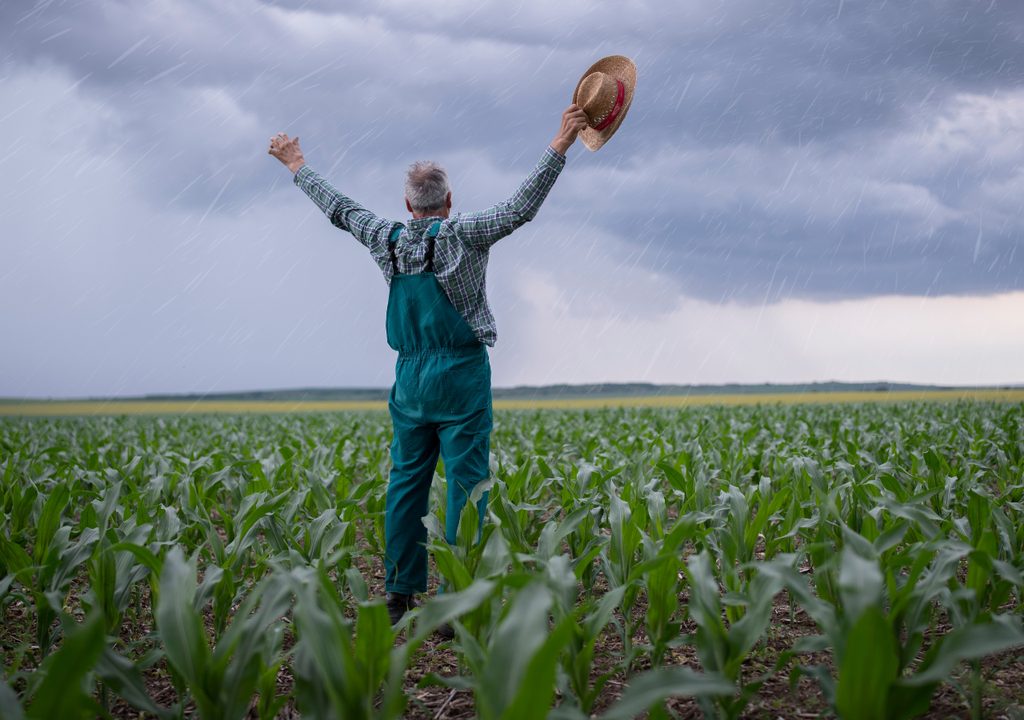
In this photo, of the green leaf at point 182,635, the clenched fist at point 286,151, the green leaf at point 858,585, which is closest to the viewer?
the green leaf at point 858,585

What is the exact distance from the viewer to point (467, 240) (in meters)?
3.40

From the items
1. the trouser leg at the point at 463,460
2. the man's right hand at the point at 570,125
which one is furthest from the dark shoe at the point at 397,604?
the man's right hand at the point at 570,125

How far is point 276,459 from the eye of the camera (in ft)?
21.6

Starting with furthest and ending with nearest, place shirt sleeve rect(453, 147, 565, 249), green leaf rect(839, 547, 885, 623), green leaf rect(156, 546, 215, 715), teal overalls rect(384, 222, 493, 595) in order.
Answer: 1. teal overalls rect(384, 222, 493, 595)
2. shirt sleeve rect(453, 147, 565, 249)
3. green leaf rect(156, 546, 215, 715)
4. green leaf rect(839, 547, 885, 623)

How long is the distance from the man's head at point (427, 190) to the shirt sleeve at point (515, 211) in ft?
0.72

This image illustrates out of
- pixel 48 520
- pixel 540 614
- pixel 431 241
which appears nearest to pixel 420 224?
pixel 431 241

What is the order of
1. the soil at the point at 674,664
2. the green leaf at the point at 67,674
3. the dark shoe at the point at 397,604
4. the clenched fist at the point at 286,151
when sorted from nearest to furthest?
the green leaf at the point at 67,674 → the soil at the point at 674,664 → the dark shoe at the point at 397,604 → the clenched fist at the point at 286,151

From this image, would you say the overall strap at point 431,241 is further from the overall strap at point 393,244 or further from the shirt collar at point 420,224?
the overall strap at point 393,244

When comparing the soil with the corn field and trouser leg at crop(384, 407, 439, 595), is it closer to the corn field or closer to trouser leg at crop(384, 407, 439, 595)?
the corn field

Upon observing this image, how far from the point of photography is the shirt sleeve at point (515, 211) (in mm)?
3264

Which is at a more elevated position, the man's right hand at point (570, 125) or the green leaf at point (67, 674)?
the man's right hand at point (570, 125)

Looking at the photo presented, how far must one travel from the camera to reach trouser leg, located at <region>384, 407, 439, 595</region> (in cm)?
356

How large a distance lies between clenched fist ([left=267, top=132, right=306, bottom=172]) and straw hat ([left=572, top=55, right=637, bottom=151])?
1.53 m

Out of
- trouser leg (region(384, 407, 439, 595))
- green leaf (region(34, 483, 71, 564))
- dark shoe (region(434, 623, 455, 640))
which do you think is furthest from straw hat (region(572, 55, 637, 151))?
green leaf (region(34, 483, 71, 564))
